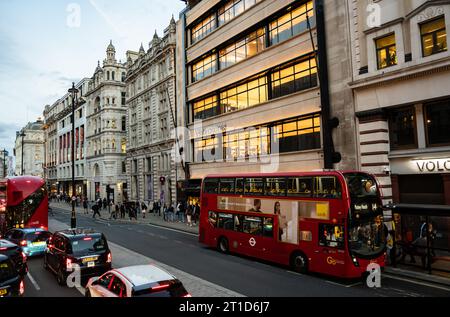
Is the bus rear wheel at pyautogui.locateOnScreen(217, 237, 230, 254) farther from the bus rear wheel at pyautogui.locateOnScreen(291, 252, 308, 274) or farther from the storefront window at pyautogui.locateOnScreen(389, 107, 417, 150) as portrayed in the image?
the storefront window at pyautogui.locateOnScreen(389, 107, 417, 150)

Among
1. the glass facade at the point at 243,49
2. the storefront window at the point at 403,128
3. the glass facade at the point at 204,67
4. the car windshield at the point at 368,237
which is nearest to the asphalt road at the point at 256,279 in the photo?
the car windshield at the point at 368,237

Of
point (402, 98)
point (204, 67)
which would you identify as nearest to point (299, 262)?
point (402, 98)

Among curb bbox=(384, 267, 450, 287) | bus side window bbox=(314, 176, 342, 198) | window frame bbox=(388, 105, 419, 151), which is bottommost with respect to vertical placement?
curb bbox=(384, 267, 450, 287)

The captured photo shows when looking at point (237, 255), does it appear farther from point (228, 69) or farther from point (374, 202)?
point (228, 69)

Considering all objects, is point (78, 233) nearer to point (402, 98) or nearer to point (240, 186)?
point (240, 186)

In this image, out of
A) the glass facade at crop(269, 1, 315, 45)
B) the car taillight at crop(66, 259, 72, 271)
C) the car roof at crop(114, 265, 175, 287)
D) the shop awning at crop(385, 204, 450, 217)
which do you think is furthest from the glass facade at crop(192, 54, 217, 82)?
the car roof at crop(114, 265, 175, 287)

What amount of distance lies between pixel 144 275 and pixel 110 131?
62720 millimetres

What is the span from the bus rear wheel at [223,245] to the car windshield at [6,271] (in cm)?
1123

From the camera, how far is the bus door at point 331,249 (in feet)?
42.4

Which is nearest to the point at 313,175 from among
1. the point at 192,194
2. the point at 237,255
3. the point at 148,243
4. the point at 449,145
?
the point at 237,255

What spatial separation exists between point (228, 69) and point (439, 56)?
1958cm

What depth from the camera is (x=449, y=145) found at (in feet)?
57.8

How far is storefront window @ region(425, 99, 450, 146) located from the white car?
16.5 metres

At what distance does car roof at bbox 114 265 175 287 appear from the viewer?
25.7ft
